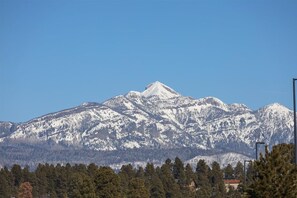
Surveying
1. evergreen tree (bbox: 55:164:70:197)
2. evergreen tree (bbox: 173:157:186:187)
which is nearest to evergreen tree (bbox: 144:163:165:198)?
evergreen tree (bbox: 173:157:186:187)

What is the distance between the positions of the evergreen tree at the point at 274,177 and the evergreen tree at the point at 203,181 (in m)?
96.0

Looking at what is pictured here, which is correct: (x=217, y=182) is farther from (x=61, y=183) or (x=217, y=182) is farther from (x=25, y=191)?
(x=25, y=191)

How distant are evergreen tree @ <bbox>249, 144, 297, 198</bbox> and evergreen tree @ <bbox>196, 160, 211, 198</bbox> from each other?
315 feet

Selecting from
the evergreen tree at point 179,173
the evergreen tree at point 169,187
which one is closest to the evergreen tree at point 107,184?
the evergreen tree at point 169,187

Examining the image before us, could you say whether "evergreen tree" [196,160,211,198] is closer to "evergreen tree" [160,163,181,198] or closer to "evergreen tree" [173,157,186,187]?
"evergreen tree" [173,157,186,187]

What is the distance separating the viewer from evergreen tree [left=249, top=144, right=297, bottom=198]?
6581 centimetres

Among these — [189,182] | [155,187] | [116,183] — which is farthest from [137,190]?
[189,182]

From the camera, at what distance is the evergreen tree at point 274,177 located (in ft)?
216

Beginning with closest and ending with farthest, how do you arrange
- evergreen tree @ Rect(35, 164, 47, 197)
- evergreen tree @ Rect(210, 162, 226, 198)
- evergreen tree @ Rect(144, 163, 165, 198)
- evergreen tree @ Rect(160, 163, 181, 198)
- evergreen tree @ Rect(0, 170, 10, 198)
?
evergreen tree @ Rect(144, 163, 165, 198)
evergreen tree @ Rect(160, 163, 181, 198)
evergreen tree @ Rect(0, 170, 10, 198)
evergreen tree @ Rect(210, 162, 226, 198)
evergreen tree @ Rect(35, 164, 47, 197)

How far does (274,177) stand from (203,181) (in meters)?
118

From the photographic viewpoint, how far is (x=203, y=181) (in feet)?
605

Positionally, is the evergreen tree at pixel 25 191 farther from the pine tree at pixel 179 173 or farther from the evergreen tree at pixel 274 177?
the evergreen tree at pixel 274 177

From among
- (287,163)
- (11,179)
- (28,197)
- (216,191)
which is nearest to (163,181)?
(216,191)

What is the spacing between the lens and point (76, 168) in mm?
197125
